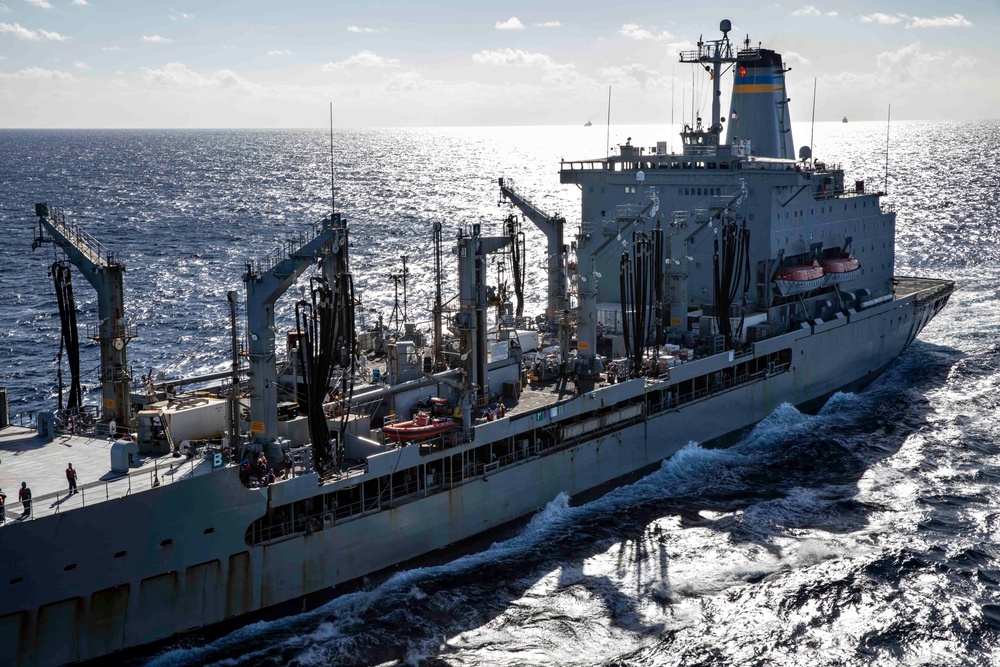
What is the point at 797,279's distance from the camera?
40.5m

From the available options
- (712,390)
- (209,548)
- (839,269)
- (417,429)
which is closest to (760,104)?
(839,269)

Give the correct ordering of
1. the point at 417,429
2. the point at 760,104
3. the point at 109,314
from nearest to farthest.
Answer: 1. the point at 109,314
2. the point at 417,429
3. the point at 760,104

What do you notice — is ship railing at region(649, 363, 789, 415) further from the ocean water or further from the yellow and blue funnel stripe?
the yellow and blue funnel stripe

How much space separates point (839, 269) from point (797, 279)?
3.78 meters

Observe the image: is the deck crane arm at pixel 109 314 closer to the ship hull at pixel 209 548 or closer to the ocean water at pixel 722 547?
the ship hull at pixel 209 548

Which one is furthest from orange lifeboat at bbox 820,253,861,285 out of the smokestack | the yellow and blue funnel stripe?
the yellow and blue funnel stripe

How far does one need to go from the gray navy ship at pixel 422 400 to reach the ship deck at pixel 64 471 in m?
0.09

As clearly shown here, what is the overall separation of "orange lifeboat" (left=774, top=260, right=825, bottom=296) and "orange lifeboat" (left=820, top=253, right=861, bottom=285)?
1.40 metres

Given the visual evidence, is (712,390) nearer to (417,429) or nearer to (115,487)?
(417,429)

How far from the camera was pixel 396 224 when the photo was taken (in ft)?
307

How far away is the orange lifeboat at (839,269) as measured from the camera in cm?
4304

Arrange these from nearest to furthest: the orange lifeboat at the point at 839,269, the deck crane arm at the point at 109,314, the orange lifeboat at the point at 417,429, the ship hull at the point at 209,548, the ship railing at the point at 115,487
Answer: the ship hull at the point at 209,548 → the ship railing at the point at 115,487 → the deck crane arm at the point at 109,314 → the orange lifeboat at the point at 417,429 → the orange lifeboat at the point at 839,269

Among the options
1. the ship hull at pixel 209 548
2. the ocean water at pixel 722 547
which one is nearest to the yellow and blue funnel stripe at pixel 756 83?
the ocean water at pixel 722 547

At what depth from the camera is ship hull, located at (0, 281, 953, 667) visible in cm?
2023
